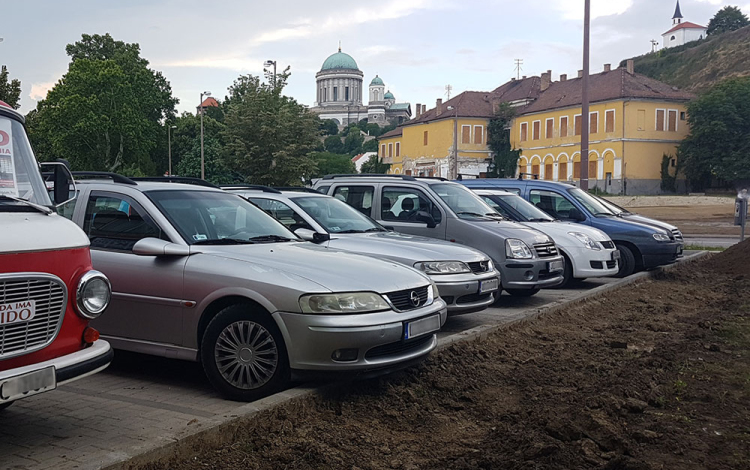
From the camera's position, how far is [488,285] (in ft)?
29.6

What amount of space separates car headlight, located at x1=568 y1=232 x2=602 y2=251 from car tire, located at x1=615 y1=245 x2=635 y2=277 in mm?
1868

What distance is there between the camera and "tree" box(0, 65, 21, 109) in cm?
2339

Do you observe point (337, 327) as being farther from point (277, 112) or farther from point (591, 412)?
point (277, 112)

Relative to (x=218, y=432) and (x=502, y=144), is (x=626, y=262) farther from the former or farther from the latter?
(x=502, y=144)

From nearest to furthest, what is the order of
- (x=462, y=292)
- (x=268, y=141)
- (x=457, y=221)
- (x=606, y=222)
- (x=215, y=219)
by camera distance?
(x=215, y=219) → (x=462, y=292) → (x=457, y=221) → (x=606, y=222) → (x=268, y=141)

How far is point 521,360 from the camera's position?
24.2 feet

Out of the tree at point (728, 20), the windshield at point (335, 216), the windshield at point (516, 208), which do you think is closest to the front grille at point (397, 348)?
the windshield at point (335, 216)

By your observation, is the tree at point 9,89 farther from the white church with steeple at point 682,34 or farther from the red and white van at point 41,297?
the white church with steeple at point 682,34

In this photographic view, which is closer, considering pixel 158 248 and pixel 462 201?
pixel 158 248

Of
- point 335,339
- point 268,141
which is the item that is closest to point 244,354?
point 335,339

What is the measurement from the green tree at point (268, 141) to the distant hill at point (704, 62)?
258 ft

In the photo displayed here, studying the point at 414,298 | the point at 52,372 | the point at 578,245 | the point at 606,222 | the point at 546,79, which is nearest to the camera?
the point at 52,372

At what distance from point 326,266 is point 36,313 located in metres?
2.29

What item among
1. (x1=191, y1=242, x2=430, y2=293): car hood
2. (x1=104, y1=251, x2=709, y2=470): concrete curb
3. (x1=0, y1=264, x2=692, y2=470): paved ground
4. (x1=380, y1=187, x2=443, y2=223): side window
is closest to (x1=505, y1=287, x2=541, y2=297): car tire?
(x1=380, y1=187, x2=443, y2=223): side window
